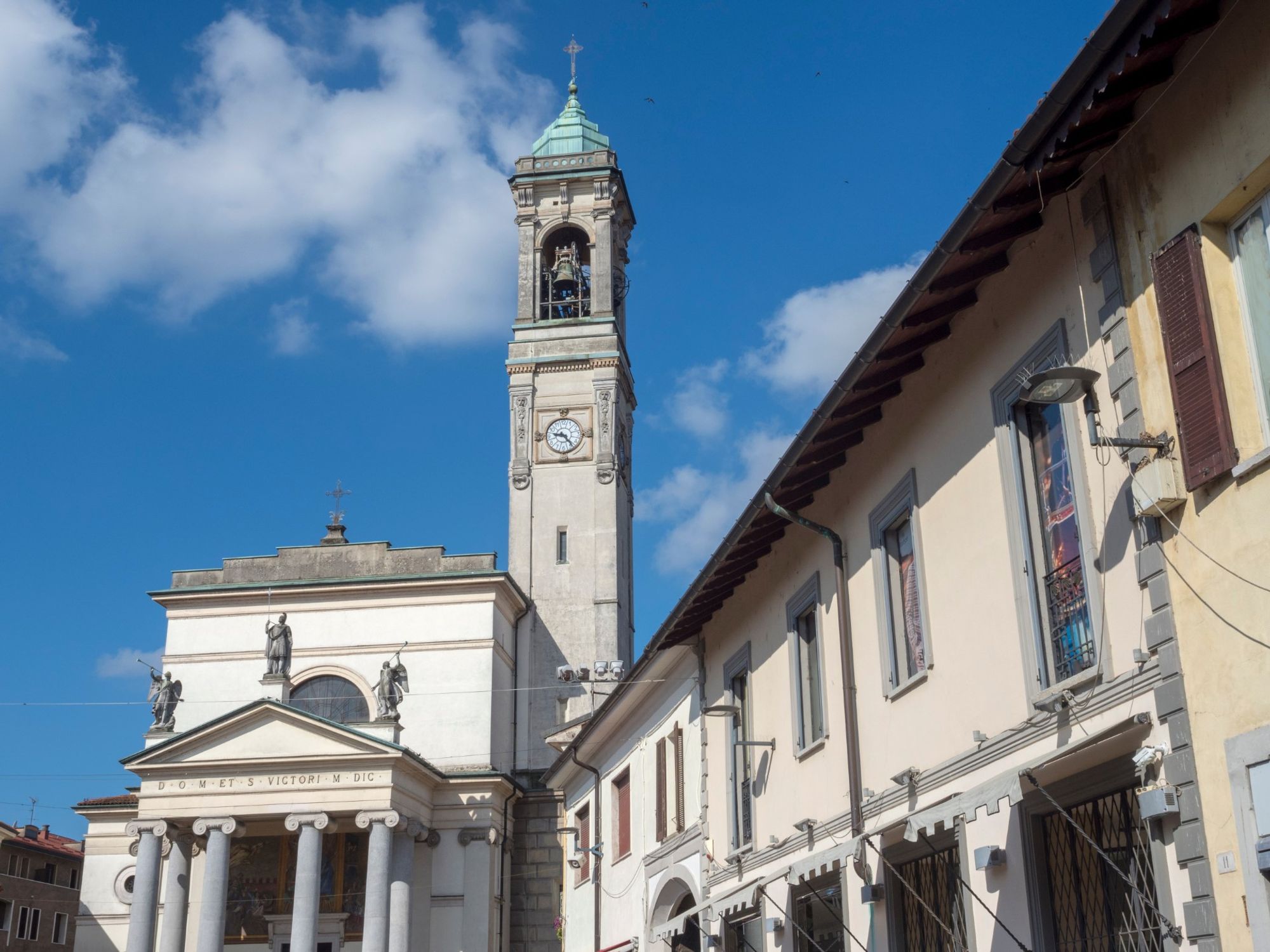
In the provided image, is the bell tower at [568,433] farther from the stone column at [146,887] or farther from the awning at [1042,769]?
the awning at [1042,769]

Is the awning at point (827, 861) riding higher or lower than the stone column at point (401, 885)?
lower

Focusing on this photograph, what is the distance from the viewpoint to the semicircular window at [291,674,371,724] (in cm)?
4081

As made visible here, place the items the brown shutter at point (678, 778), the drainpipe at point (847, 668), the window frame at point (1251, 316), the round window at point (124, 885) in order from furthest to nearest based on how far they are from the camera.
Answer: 1. the round window at point (124, 885)
2. the brown shutter at point (678, 778)
3. the drainpipe at point (847, 668)
4. the window frame at point (1251, 316)

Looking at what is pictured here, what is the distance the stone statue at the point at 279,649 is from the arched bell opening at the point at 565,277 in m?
14.8

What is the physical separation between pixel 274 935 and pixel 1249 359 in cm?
3483

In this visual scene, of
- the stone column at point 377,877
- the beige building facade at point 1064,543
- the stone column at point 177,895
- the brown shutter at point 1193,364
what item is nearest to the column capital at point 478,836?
the stone column at point 377,877

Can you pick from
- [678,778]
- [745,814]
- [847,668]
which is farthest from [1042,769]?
[678,778]

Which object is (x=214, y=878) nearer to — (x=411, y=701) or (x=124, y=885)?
(x=124, y=885)

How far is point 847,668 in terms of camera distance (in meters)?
13.2

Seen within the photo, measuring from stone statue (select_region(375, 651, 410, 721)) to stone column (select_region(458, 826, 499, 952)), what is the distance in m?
3.88

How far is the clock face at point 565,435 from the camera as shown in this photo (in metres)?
44.7

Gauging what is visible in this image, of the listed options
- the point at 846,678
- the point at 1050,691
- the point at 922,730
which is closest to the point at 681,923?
the point at 846,678

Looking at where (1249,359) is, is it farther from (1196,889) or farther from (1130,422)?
(1196,889)

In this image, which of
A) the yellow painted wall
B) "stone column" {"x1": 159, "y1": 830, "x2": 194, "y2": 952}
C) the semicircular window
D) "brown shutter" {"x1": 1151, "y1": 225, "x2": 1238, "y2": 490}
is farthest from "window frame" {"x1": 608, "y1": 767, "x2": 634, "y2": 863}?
"brown shutter" {"x1": 1151, "y1": 225, "x2": 1238, "y2": 490}
